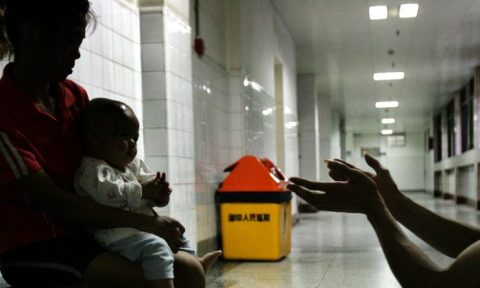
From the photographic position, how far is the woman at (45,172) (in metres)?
1.19

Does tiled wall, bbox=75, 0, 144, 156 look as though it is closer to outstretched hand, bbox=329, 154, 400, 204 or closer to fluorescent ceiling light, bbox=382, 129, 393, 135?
outstretched hand, bbox=329, 154, 400, 204

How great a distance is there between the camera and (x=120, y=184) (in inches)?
54.2

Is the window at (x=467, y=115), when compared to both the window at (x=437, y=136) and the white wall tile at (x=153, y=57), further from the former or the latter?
the white wall tile at (x=153, y=57)

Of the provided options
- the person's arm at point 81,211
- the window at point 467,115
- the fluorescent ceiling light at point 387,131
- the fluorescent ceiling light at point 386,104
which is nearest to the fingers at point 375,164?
the person's arm at point 81,211

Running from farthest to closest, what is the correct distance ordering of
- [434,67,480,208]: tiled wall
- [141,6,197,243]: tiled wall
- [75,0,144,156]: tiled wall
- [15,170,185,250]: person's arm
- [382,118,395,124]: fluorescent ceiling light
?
[382,118,395,124]: fluorescent ceiling light < [434,67,480,208]: tiled wall < [141,6,197,243]: tiled wall < [75,0,144,156]: tiled wall < [15,170,185,250]: person's arm

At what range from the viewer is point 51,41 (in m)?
1.28

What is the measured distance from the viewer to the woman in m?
1.19

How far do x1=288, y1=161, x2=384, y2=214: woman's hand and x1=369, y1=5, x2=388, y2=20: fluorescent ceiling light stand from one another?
7181 mm

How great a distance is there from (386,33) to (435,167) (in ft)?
53.8

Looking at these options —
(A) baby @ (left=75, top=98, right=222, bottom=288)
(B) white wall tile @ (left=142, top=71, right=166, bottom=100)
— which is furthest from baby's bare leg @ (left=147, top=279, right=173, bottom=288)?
(B) white wall tile @ (left=142, top=71, right=166, bottom=100)

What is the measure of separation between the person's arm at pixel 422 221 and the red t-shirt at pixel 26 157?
2.63 ft

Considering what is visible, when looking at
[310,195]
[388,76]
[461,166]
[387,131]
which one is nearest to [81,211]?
[310,195]

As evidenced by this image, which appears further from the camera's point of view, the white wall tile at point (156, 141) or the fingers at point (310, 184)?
the white wall tile at point (156, 141)

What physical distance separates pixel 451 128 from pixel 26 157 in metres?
19.5
